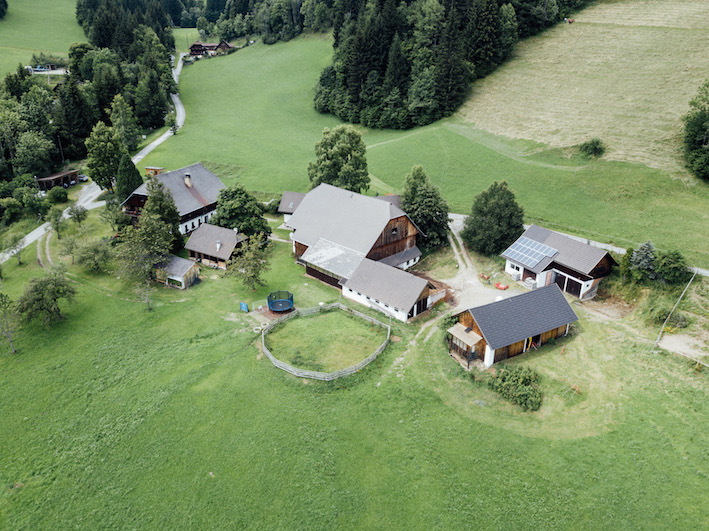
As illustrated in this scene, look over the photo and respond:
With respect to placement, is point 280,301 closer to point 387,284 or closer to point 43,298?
point 387,284

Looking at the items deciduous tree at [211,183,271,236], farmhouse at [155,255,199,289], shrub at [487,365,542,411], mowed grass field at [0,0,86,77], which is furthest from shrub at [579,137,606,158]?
mowed grass field at [0,0,86,77]

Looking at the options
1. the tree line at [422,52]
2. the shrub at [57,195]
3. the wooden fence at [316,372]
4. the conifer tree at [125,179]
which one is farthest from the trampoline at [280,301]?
the tree line at [422,52]

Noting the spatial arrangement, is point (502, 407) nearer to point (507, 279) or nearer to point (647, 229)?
point (507, 279)

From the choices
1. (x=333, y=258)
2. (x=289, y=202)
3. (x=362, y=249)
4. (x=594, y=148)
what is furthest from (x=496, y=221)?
(x=289, y=202)

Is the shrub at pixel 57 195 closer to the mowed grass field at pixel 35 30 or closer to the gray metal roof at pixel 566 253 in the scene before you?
the mowed grass field at pixel 35 30

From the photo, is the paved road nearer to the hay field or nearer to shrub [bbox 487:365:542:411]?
shrub [bbox 487:365:542:411]
